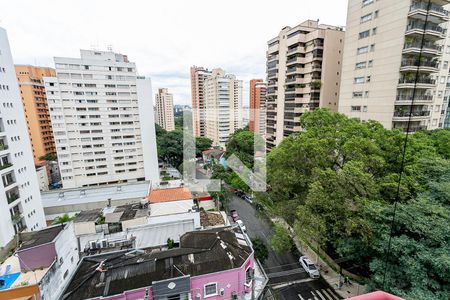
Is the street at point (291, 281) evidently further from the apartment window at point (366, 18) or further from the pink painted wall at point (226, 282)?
the apartment window at point (366, 18)

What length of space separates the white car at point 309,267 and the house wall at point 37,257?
36.6 ft

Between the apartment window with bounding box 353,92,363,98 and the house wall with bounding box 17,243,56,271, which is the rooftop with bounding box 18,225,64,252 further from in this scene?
the apartment window with bounding box 353,92,363,98

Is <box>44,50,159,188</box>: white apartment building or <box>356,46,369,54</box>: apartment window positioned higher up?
<box>356,46,369,54</box>: apartment window

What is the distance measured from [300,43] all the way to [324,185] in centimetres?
1807

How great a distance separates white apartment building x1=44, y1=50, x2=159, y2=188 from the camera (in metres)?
21.5

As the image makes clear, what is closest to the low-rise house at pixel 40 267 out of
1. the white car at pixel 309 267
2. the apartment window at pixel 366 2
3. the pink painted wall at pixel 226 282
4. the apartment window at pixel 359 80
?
the pink painted wall at pixel 226 282

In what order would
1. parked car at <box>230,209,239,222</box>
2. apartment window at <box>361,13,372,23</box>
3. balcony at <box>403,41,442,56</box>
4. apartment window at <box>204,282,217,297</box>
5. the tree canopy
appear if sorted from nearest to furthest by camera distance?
the tree canopy
apartment window at <box>204,282,217,297</box>
balcony at <box>403,41,442,56</box>
apartment window at <box>361,13,372,23</box>
parked car at <box>230,209,239,222</box>

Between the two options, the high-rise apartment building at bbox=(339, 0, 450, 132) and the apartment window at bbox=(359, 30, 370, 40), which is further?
the apartment window at bbox=(359, 30, 370, 40)

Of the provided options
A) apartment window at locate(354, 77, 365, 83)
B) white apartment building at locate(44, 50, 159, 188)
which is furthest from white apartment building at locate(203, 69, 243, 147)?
apartment window at locate(354, 77, 365, 83)

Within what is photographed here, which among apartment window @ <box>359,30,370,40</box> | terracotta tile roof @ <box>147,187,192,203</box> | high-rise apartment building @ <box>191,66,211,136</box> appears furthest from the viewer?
high-rise apartment building @ <box>191,66,211,136</box>

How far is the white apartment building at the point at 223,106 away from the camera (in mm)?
40531

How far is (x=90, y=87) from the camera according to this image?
72.7ft

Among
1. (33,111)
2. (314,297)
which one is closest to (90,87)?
(33,111)

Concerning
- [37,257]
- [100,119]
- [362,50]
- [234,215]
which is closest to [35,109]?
[100,119]
